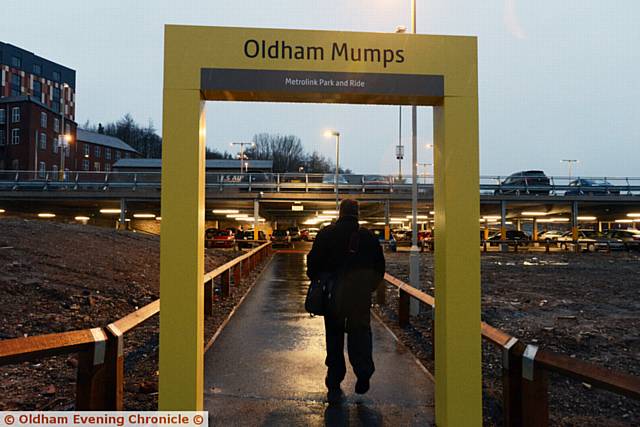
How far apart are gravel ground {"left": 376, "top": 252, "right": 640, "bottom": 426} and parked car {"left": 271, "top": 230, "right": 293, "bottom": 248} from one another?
939 inches

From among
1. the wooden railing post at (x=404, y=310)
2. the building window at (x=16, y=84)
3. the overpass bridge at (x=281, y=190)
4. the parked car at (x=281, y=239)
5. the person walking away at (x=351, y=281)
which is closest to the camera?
the person walking away at (x=351, y=281)

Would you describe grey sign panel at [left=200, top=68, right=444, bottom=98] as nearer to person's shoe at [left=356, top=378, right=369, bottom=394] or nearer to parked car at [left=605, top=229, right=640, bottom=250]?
person's shoe at [left=356, top=378, right=369, bottom=394]

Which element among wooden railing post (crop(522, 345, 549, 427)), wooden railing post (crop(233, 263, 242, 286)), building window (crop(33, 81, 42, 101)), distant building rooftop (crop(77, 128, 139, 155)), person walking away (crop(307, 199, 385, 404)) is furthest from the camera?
distant building rooftop (crop(77, 128, 139, 155))

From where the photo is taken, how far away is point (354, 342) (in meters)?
4.47

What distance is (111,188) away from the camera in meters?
31.6

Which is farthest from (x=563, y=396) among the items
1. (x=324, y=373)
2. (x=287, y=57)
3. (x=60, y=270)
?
(x=60, y=270)

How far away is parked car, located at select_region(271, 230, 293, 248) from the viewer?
3822 cm

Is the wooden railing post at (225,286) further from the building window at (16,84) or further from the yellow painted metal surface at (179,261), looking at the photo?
the building window at (16,84)

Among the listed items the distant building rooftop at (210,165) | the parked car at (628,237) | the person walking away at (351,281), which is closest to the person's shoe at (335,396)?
the person walking away at (351,281)

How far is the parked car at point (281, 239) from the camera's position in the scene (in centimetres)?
3822

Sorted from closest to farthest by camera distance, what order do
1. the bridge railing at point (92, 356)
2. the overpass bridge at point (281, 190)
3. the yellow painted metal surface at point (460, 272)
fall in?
the bridge railing at point (92, 356) → the yellow painted metal surface at point (460, 272) → the overpass bridge at point (281, 190)

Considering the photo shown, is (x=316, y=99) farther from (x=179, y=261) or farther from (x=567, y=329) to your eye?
Result: (x=567, y=329)

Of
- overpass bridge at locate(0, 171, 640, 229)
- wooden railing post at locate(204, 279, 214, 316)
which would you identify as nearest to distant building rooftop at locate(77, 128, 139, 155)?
overpass bridge at locate(0, 171, 640, 229)

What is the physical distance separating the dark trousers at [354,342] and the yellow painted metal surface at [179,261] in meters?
1.47
